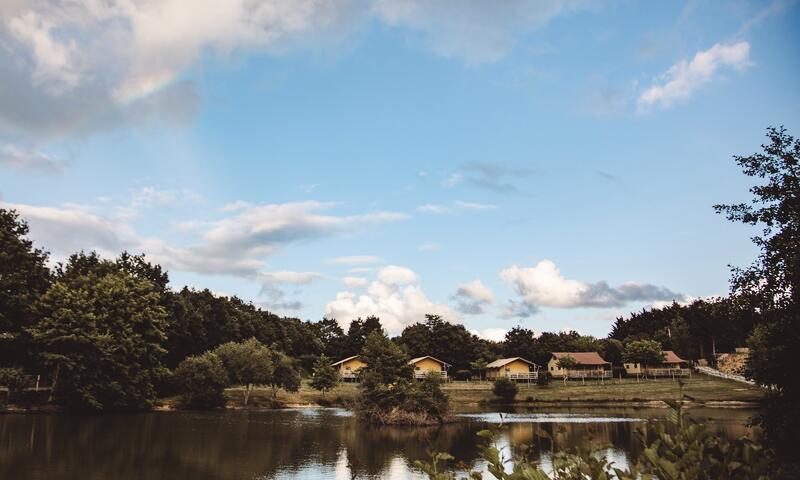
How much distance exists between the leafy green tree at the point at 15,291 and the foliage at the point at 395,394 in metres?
34.8

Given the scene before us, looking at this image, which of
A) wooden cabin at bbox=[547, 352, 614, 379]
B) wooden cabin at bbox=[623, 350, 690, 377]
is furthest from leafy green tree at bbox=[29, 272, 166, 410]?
wooden cabin at bbox=[623, 350, 690, 377]

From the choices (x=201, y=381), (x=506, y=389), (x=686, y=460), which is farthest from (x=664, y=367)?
(x=686, y=460)

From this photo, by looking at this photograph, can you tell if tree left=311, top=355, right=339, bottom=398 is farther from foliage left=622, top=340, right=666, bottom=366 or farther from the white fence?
the white fence

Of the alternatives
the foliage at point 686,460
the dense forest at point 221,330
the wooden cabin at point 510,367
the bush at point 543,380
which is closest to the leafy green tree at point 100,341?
the dense forest at point 221,330

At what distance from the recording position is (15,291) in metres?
60.8

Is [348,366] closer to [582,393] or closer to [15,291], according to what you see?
[582,393]

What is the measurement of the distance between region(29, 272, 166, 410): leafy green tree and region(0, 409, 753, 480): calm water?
24.0 feet

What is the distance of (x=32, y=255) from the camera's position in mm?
63906

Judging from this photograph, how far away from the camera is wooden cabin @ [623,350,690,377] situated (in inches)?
3853

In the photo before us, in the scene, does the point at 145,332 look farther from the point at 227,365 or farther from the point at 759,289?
the point at 759,289

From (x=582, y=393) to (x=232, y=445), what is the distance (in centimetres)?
6191

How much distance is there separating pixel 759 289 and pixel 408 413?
36.8 m

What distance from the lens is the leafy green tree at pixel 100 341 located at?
58.9 metres

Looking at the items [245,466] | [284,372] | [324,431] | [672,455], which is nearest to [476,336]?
[284,372]
